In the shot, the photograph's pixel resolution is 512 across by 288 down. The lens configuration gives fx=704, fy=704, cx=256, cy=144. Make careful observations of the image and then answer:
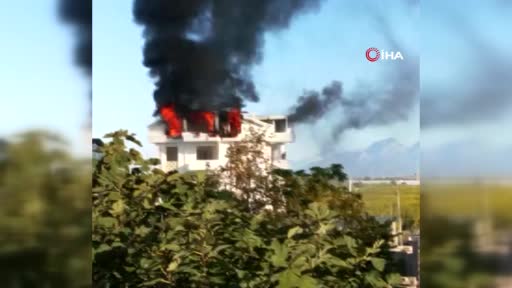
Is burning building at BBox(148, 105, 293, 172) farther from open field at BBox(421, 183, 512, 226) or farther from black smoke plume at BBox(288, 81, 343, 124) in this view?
open field at BBox(421, 183, 512, 226)

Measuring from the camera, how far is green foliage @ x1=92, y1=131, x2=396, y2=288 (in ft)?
8.30

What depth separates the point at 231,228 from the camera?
102 inches

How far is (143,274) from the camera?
2623 mm

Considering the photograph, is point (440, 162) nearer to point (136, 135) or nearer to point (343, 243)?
point (343, 243)

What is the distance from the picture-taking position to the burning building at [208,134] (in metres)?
2.54

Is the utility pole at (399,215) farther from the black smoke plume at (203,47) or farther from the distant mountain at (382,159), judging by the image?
the black smoke plume at (203,47)

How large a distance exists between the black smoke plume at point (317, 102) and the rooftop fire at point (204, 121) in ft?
0.71

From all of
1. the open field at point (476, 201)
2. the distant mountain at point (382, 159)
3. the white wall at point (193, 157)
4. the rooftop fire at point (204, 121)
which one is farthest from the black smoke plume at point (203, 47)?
the open field at point (476, 201)

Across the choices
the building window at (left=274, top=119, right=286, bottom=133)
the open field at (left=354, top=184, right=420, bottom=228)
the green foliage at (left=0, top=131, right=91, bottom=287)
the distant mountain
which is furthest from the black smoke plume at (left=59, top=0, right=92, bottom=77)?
the open field at (left=354, top=184, right=420, bottom=228)

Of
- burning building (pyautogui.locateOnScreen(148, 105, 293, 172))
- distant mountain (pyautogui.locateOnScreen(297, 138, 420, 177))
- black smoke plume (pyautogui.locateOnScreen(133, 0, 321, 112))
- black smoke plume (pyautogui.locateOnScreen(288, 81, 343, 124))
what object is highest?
black smoke plume (pyautogui.locateOnScreen(133, 0, 321, 112))

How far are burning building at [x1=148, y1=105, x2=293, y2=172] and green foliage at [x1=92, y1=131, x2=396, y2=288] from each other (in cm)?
4

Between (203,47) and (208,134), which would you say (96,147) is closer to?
(208,134)

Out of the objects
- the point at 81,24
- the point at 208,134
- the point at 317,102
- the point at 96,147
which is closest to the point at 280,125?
the point at 317,102

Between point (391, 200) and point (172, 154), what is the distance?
811mm
